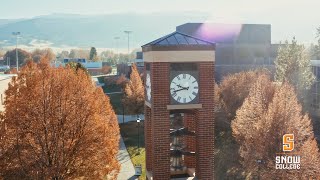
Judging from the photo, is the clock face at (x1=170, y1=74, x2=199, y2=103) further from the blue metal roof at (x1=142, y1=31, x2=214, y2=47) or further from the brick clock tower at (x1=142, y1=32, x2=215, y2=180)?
the blue metal roof at (x1=142, y1=31, x2=214, y2=47)

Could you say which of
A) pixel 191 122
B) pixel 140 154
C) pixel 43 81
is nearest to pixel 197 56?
pixel 191 122

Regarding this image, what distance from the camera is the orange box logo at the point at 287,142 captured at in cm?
1964

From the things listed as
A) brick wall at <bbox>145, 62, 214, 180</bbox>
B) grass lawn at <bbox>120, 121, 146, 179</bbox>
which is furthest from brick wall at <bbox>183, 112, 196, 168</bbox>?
grass lawn at <bbox>120, 121, 146, 179</bbox>

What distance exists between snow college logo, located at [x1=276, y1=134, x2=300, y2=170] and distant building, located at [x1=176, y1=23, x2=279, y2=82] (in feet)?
173

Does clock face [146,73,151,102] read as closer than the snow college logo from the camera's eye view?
Yes

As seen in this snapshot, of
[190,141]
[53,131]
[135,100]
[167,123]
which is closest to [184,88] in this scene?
[167,123]

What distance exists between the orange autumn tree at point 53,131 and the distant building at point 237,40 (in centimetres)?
5675

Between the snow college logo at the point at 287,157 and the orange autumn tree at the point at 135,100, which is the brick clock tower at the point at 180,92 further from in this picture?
the orange autumn tree at the point at 135,100

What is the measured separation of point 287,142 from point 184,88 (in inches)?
346

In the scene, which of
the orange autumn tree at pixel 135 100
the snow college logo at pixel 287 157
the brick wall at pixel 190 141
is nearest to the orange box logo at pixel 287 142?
the snow college logo at pixel 287 157

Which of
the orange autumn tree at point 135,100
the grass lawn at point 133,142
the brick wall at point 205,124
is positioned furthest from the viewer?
the orange autumn tree at point 135,100

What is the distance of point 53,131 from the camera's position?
1703cm

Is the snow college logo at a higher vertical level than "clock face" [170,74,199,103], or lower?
lower

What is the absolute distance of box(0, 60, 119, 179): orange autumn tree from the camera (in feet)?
54.0
